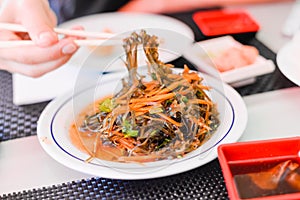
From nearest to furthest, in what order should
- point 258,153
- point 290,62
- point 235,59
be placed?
point 258,153
point 290,62
point 235,59

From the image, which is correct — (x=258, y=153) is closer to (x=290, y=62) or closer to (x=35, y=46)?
(x=290, y=62)

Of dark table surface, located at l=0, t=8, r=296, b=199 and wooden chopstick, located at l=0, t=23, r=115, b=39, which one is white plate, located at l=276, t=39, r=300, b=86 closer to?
dark table surface, located at l=0, t=8, r=296, b=199

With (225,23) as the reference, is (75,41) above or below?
above

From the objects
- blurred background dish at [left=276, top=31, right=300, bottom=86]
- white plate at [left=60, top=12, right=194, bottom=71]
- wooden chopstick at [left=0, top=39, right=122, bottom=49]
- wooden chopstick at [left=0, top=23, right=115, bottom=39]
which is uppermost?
wooden chopstick at [left=0, top=23, right=115, bottom=39]

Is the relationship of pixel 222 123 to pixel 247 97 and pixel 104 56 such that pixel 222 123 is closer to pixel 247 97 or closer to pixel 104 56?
pixel 247 97

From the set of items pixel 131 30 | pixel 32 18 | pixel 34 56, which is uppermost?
pixel 32 18

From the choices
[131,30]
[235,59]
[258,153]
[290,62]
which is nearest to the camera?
[258,153]

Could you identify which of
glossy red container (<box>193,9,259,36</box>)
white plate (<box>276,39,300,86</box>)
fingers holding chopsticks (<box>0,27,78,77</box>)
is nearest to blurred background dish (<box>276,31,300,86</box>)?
white plate (<box>276,39,300,86</box>)

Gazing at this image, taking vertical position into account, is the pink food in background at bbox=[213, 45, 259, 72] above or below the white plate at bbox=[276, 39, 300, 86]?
below

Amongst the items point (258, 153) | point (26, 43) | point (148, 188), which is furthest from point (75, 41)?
point (258, 153)
